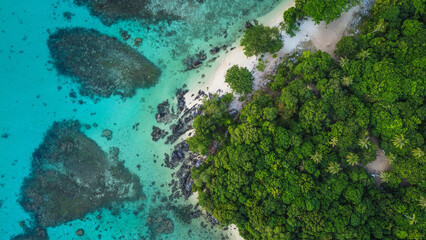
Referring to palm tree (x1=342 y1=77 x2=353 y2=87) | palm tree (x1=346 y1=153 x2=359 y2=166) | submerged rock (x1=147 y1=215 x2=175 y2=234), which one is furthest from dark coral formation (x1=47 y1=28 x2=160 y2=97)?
palm tree (x1=346 y1=153 x2=359 y2=166)

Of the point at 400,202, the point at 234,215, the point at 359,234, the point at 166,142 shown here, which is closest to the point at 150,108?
the point at 166,142

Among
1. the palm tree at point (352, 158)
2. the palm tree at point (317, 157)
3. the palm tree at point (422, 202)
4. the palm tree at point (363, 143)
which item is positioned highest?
the palm tree at point (317, 157)

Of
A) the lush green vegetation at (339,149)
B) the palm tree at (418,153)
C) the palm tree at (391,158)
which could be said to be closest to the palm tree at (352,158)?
the lush green vegetation at (339,149)

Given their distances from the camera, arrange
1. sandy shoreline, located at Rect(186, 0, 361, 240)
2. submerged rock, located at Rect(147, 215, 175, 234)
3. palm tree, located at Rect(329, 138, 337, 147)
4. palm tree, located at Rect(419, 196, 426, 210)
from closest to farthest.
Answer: palm tree, located at Rect(419, 196, 426, 210), palm tree, located at Rect(329, 138, 337, 147), sandy shoreline, located at Rect(186, 0, 361, 240), submerged rock, located at Rect(147, 215, 175, 234)

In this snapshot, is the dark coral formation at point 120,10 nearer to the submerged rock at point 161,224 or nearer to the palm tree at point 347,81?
the palm tree at point 347,81

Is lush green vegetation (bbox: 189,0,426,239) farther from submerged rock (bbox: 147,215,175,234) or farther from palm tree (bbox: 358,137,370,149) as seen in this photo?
submerged rock (bbox: 147,215,175,234)
